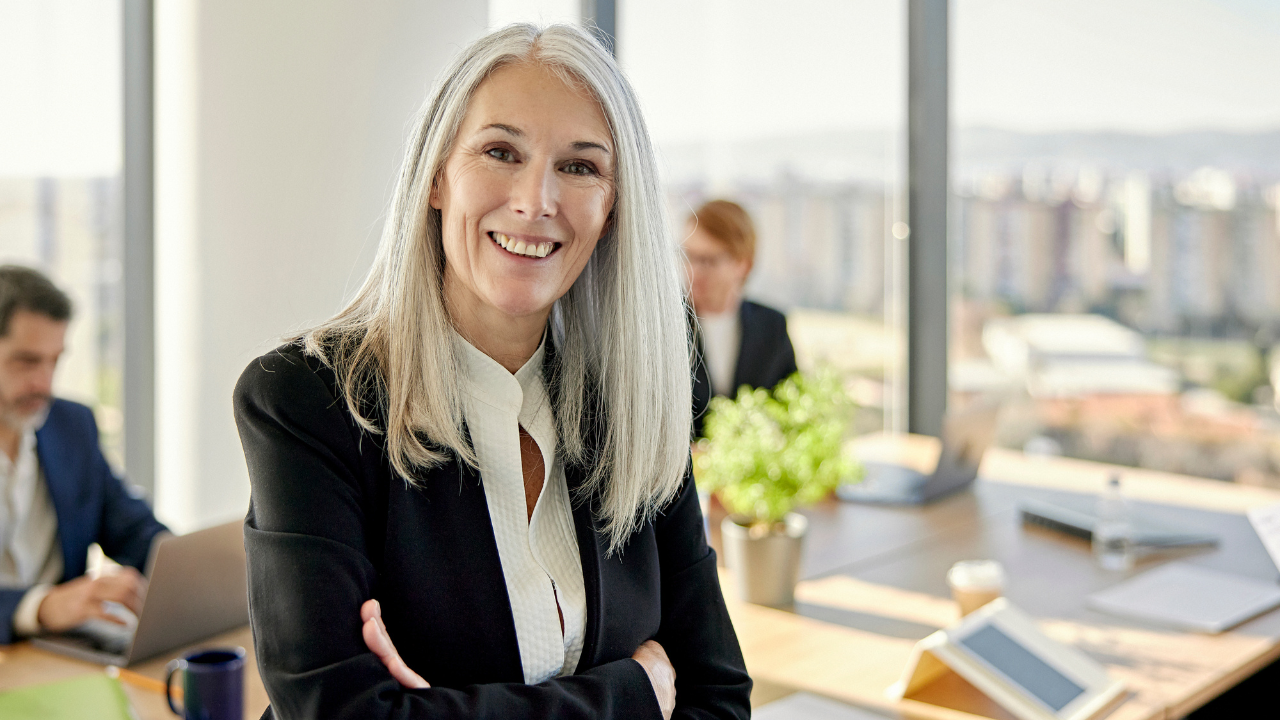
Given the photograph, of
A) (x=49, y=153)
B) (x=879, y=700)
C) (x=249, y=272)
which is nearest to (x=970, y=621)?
(x=879, y=700)

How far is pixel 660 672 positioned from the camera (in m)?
1.45

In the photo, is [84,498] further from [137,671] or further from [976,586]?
[976,586]

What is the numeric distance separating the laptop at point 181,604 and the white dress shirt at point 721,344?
2010 mm

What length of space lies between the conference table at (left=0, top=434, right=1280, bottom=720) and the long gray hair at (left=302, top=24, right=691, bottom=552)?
0.57 meters

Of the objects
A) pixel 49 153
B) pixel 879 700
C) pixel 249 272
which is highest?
pixel 49 153

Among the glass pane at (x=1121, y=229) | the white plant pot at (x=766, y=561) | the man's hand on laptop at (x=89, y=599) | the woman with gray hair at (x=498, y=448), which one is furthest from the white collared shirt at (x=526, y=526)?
the glass pane at (x=1121, y=229)

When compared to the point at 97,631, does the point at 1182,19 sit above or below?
above

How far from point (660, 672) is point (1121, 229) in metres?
3.66

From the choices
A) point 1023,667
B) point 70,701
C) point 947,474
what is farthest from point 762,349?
point 70,701

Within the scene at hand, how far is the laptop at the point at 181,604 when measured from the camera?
1.94m

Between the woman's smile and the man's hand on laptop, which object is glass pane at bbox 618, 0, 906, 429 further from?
the woman's smile

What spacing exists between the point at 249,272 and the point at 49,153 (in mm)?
617

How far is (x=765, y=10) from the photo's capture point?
15.3 feet

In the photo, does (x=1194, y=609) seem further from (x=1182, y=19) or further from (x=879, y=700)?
(x=1182, y=19)
